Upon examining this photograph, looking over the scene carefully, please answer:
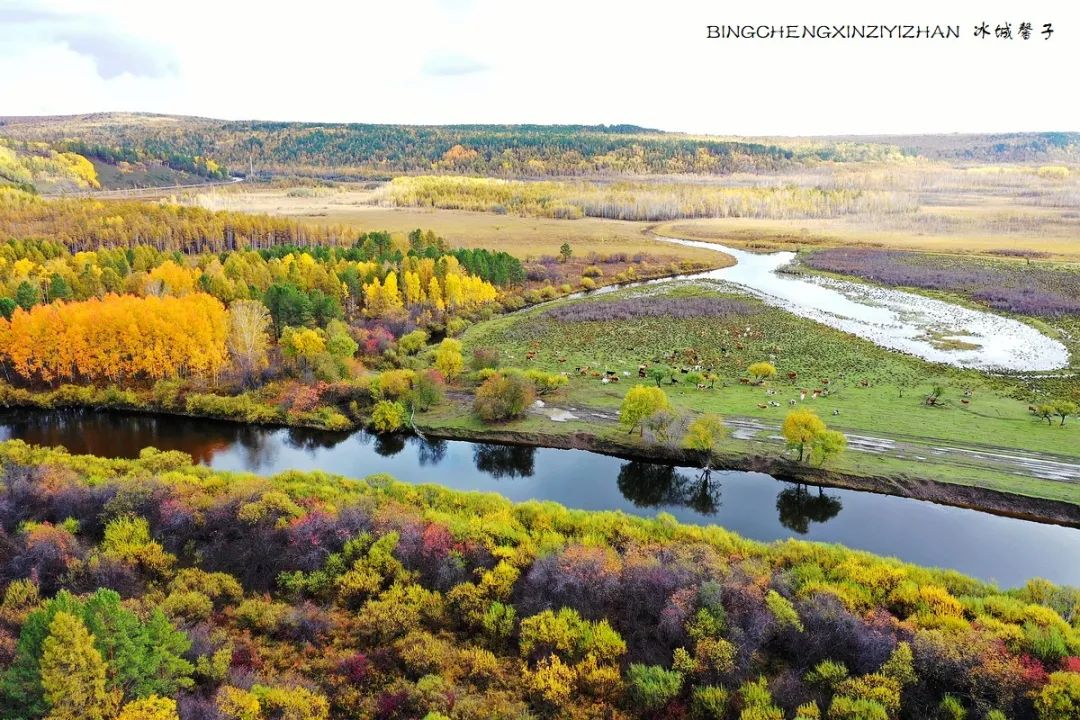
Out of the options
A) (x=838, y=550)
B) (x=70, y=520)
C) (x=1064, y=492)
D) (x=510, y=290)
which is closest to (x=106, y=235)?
(x=510, y=290)

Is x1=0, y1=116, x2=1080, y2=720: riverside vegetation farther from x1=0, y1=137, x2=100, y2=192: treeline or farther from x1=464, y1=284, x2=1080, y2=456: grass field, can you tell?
x1=0, y1=137, x2=100, y2=192: treeline

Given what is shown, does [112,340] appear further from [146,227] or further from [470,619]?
[146,227]

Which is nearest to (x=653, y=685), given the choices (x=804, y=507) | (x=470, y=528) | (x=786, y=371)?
(x=470, y=528)

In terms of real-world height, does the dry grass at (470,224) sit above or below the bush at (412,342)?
above

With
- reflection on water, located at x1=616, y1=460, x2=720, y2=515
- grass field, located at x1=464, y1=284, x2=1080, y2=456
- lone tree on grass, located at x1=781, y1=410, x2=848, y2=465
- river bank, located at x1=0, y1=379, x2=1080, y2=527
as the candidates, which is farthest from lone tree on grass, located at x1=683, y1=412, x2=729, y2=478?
grass field, located at x1=464, y1=284, x2=1080, y2=456

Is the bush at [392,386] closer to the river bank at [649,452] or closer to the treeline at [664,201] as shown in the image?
the river bank at [649,452]

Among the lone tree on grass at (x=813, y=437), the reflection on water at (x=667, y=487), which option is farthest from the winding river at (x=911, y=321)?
the reflection on water at (x=667, y=487)
